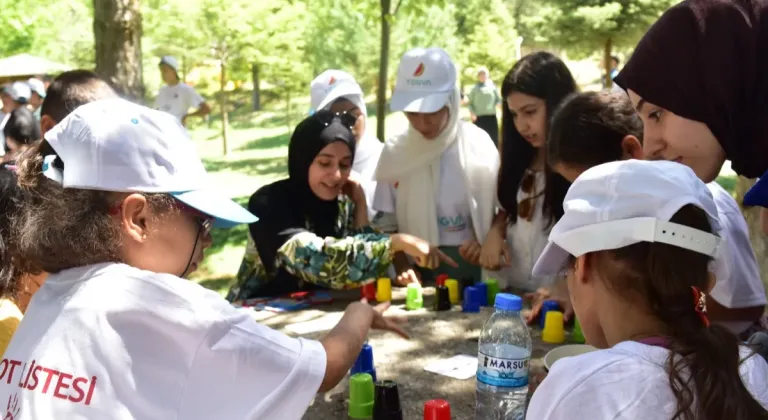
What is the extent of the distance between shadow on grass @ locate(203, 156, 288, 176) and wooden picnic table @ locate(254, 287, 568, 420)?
12206 millimetres

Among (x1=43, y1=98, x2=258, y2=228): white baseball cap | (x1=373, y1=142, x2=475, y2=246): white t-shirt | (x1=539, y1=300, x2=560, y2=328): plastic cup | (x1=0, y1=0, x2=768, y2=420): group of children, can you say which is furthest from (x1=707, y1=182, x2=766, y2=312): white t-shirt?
(x1=373, y1=142, x2=475, y2=246): white t-shirt

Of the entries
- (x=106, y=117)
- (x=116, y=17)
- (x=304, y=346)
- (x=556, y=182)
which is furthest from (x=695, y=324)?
(x=116, y=17)

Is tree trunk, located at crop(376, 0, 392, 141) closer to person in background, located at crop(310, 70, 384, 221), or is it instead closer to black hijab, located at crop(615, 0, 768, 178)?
person in background, located at crop(310, 70, 384, 221)

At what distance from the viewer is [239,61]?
16.5 meters

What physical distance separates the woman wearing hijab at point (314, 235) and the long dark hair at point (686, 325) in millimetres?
1768

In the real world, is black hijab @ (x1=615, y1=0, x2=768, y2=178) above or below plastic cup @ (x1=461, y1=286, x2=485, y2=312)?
above

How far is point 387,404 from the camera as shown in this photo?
6.00ft

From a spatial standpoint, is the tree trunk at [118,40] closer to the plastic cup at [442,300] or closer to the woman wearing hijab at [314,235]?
the woman wearing hijab at [314,235]

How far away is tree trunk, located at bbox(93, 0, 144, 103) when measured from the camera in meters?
4.99

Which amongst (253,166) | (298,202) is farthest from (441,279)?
(253,166)

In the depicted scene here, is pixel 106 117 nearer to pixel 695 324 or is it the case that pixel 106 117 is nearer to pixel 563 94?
pixel 695 324

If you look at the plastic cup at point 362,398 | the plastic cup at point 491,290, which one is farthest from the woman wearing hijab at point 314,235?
the plastic cup at point 362,398

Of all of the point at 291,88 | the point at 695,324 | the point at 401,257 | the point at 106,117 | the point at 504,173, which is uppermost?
the point at 106,117

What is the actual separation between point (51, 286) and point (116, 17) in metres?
3.90
